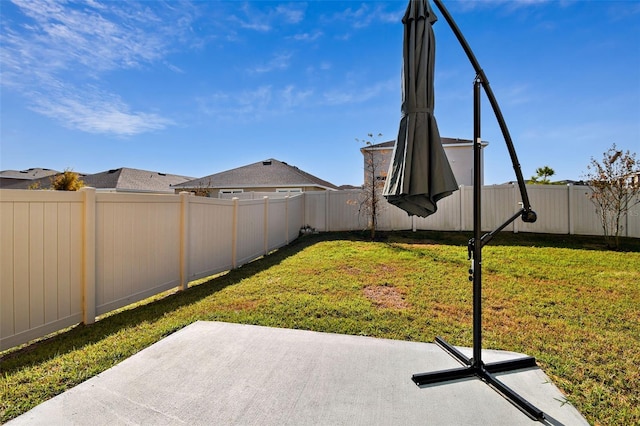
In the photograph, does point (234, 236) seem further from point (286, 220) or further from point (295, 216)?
point (295, 216)

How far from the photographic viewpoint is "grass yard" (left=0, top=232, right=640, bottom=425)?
2.32 meters

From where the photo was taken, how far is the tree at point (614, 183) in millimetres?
8109

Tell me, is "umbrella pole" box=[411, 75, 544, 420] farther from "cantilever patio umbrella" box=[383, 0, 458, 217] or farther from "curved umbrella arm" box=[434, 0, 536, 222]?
"cantilever patio umbrella" box=[383, 0, 458, 217]

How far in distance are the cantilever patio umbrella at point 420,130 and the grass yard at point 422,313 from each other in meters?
1.77

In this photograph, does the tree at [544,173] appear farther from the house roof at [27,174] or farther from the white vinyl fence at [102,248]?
the house roof at [27,174]

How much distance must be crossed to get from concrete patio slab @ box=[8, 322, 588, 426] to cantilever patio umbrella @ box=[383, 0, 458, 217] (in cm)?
138

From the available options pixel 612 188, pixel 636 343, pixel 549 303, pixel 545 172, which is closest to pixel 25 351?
pixel 636 343

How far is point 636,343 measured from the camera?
3.00m

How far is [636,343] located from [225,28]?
9248 millimetres

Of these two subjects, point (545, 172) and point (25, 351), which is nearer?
point (25, 351)

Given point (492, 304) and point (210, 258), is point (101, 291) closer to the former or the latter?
point (210, 258)

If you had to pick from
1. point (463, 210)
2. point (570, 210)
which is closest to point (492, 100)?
point (463, 210)

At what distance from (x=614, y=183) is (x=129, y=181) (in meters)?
23.9

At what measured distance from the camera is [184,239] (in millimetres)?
5203
